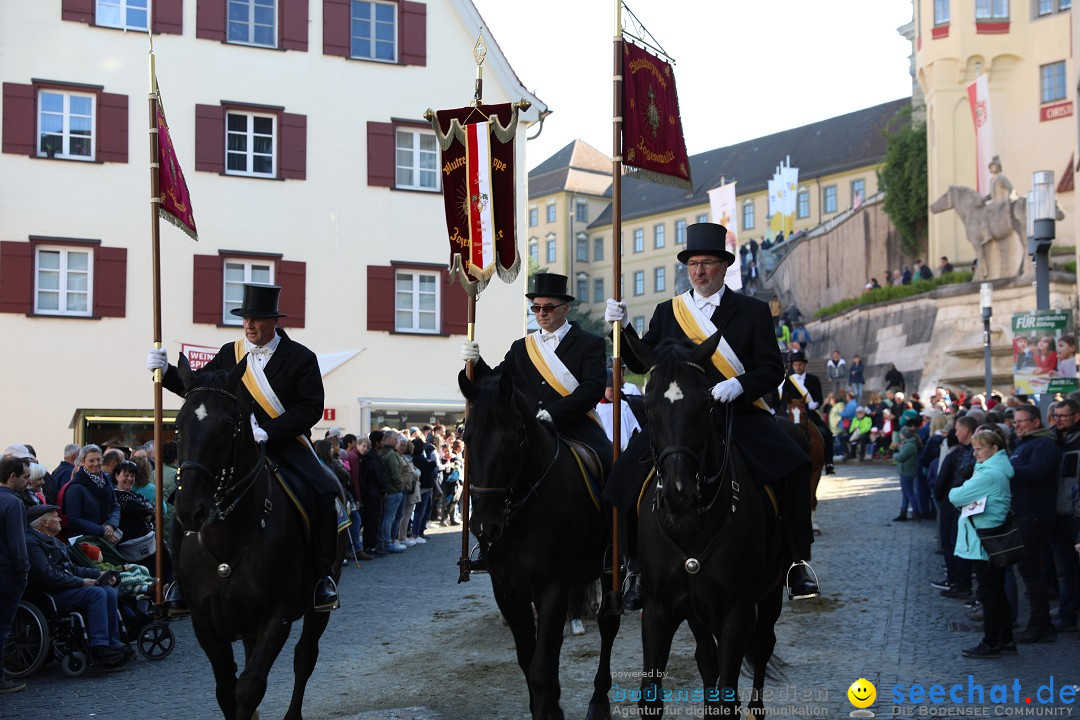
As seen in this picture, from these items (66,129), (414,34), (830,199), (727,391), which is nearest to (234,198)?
(66,129)

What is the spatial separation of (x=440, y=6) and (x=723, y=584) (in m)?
25.8

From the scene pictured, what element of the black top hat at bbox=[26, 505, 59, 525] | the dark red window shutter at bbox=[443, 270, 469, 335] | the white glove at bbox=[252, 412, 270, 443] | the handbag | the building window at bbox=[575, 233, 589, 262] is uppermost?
the building window at bbox=[575, 233, 589, 262]

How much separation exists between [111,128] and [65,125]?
952 millimetres

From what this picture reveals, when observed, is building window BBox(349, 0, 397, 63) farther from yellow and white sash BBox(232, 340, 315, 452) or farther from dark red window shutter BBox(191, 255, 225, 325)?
yellow and white sash BBox(232, 340, 315, 452)

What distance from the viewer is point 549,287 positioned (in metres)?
8.41

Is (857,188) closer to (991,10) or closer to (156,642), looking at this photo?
(991,10)

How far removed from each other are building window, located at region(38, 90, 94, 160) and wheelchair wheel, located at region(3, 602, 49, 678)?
18.4 metres

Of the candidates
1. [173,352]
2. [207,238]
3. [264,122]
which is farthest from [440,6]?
[173,352]

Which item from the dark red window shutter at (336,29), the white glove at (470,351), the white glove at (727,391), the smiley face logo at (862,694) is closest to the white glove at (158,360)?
the white glove at (470,351)

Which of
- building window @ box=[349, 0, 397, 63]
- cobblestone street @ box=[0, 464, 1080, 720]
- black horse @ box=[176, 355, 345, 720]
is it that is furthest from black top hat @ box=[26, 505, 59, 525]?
building window @ box=[349, 0, 397, 63]

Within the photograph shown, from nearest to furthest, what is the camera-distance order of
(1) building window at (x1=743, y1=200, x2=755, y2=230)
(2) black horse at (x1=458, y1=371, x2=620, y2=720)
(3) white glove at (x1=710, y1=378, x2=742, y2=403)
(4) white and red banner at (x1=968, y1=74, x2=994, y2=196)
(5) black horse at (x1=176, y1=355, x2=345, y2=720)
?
(3) white glove at (x1=710, y1=378, x2=742, y2=403) → (5) black horse at (x1=176, y1=355, x2=345, y2=720) → (2) black horse at (x1=458, y1=371, x2=620, y2=720) → (4) white and red banner at (x1=968, y1=74, x2=994, y2=196) → (1) building window at (x1=743, y1=200, x2=755, y2=230)

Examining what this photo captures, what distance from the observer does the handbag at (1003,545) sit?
33.4 feet

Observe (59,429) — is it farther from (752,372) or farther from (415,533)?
(752,372)

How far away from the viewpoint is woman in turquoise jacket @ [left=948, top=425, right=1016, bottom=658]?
10.2 m
